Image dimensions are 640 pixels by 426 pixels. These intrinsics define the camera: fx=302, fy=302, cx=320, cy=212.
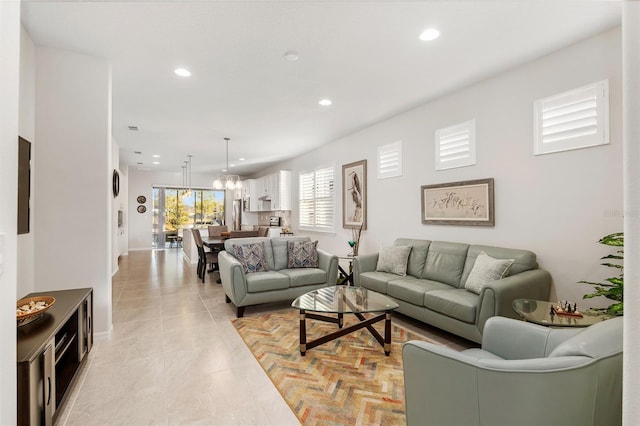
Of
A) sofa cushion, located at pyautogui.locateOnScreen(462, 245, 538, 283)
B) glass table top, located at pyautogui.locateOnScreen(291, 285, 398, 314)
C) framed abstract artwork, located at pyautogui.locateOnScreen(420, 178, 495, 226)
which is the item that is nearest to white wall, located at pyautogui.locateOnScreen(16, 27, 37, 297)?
glass table top, located at pyautogui.locateOnScreen(291, 285, 398, 314)

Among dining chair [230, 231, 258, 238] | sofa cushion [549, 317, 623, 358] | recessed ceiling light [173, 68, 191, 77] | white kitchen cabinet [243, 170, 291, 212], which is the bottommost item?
sofa cushion [549, 317, 623, 358]

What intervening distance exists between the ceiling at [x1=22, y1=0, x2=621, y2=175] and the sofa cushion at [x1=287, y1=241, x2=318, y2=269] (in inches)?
80.0

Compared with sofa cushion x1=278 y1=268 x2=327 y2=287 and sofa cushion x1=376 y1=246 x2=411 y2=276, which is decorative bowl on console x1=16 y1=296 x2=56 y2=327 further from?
sofa cushion x1=376 y1=246 x2=411 y2=276

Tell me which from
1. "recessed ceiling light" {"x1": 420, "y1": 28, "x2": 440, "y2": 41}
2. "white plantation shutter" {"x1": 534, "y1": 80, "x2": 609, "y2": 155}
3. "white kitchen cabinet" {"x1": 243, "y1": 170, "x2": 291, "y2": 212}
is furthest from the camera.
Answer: "white kitchen cabinet" {"x1": 243, "y1": 170, "x2": 291, "y2": 212}

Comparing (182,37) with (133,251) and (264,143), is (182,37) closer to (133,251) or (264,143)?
(264,143)

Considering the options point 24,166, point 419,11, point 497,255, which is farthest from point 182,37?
point 497,255

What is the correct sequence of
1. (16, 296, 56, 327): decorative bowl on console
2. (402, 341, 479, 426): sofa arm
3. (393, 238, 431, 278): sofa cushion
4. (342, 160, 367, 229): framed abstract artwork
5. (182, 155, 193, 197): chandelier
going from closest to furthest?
1. (402, 341, 479, 426): sofa arm
2. (16, 296, 56, 327): decorative bowl on console
3. (393, 238, 431, 278): sofa cushion
4. (342, 160, 367, 229): framed abstract artwork
5. (182, 155, 193, 197): chandelier

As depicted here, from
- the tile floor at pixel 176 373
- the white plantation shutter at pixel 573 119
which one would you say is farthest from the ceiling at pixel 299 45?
the tile floor at pixel 176 373

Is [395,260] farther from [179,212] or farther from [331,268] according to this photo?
[179,212]

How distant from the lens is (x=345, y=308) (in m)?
2.83

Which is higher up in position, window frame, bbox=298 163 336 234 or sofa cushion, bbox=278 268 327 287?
window frame, bbox=298 163 336 234

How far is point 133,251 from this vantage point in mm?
10375

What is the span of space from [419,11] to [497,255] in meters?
2.48

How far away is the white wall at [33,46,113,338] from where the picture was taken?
2895 millimetres
